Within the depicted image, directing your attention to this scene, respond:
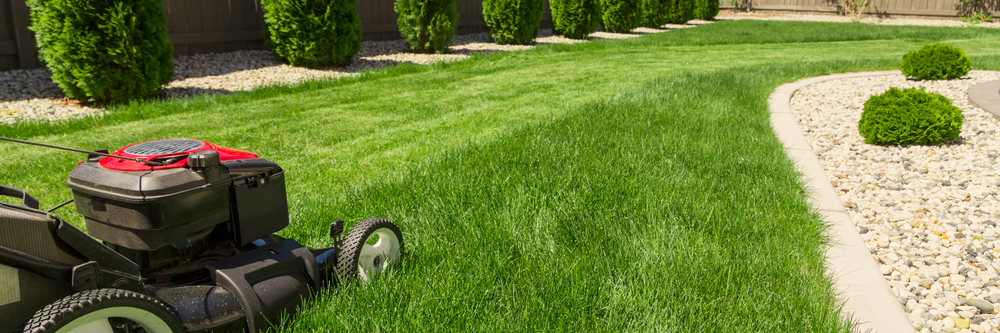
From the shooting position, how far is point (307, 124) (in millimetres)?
5699

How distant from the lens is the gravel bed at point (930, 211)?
8.23 ft

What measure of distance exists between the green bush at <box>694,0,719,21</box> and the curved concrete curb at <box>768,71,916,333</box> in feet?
85.4

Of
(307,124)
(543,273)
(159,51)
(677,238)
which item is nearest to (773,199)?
(677,238)

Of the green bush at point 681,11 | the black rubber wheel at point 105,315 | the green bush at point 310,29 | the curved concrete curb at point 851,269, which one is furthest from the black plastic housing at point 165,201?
the green bush at point 681,11

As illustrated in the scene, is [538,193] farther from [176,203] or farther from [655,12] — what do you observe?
[655,12]

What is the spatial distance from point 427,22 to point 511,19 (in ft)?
10.9

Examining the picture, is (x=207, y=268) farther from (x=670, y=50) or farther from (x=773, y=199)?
(x=670, y=50)

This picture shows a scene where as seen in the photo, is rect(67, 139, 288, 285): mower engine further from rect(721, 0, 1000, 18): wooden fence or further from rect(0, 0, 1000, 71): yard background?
rect(721, 0, 1000, 18): wooden fence

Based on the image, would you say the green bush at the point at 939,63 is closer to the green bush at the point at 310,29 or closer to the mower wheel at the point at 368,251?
the green bush at the point at 310,29

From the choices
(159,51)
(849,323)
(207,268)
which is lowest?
(849,323)

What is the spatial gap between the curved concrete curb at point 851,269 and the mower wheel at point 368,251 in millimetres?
1737

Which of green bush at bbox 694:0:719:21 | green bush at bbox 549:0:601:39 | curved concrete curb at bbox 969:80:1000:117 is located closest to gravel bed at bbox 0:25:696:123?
green bush at bbox 549:0:601:39

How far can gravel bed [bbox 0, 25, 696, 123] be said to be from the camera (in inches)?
272

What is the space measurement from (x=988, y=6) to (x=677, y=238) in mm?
32101
